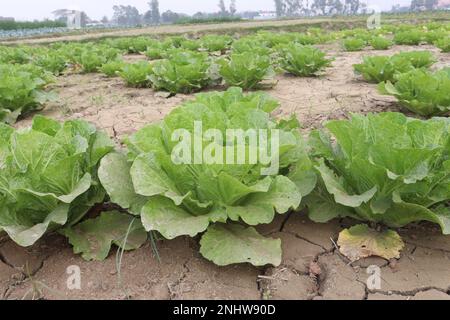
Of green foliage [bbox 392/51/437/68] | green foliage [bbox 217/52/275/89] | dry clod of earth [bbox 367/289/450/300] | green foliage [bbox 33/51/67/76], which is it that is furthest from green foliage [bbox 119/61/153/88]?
dry clod of earth [bbox 367/289/450/300]

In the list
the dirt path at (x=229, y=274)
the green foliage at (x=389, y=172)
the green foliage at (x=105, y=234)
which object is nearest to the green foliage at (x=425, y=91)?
the green foliage at (x=389, y=172)

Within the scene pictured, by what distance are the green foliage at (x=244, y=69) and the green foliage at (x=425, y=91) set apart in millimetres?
1592

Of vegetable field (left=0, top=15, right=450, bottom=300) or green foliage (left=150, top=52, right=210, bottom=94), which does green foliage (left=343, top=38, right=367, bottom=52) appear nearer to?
green foliage (left=150, top=52, right=210, bottom=94)

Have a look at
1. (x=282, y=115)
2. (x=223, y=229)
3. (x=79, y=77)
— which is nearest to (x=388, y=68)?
(x=282, y=115)

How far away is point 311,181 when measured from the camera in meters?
1.92

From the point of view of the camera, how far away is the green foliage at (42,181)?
69.0 inches

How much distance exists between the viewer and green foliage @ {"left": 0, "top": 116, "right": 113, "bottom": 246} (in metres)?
1.75

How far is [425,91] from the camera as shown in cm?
334

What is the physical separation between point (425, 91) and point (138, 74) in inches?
134

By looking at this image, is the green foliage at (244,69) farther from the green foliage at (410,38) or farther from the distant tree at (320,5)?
the distant tree at (320,5)

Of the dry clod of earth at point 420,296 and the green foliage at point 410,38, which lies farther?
the green foliage at point 410,38

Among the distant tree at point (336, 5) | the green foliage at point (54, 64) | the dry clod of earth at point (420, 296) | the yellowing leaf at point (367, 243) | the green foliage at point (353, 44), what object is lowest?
the dry clod of earth at point (420, 296)

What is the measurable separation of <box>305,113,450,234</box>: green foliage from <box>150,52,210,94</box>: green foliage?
3.10 meters

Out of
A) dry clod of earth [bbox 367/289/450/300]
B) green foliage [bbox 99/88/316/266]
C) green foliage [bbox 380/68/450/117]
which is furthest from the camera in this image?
green foliage [bbox 380/68/450/117]
